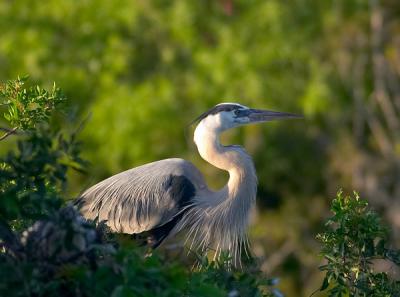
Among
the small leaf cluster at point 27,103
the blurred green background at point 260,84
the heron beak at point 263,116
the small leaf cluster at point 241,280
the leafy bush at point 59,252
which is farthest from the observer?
the blurred green background at point 260,84

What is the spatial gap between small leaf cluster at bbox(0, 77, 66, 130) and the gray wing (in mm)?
2685

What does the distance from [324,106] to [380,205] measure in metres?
1.67

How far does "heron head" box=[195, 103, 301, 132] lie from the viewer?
24.8 feet

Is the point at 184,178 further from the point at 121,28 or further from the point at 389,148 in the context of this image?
the point at 121,28

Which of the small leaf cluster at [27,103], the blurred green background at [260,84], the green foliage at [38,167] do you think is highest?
the small leaf cluster at [27,103]

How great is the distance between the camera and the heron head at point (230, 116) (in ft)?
24.8

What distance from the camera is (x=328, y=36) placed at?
59.8ft

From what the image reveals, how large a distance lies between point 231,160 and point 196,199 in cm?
38

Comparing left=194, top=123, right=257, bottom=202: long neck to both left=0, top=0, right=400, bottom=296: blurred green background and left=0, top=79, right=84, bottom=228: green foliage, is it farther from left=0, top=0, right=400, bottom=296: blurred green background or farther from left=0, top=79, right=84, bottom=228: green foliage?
left=0, top=0, right=400, bottom=296: blurred green background

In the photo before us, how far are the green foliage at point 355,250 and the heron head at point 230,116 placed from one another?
2551 millimetres

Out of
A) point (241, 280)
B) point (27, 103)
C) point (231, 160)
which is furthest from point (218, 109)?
point (241, 280)

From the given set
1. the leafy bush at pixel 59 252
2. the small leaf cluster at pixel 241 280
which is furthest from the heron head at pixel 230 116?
the leafy bush at pixel 59 252

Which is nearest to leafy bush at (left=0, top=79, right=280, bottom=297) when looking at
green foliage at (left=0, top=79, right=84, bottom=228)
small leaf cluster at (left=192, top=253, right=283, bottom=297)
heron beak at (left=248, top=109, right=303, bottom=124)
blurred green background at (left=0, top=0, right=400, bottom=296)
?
green foliage at (left=0, top=79, right=84, bottom=228)

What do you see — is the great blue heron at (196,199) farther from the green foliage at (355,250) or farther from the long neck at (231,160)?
the green foliage at (355,250)
